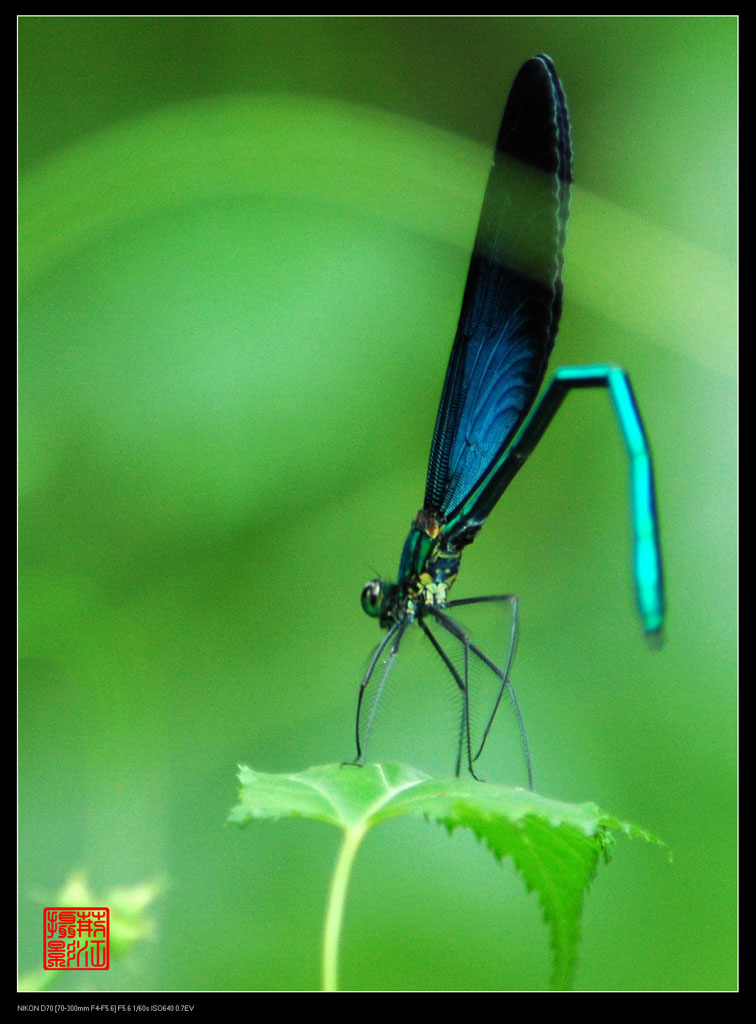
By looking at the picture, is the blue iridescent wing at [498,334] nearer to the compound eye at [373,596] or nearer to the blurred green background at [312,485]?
the compound eye at [373,596]

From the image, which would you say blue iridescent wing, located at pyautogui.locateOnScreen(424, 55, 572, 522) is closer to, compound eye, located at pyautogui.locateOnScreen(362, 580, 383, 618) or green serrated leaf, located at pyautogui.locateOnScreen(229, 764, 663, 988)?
compound eye, located at pyautogui.locateOnScreen(362, 580, 383, 618)

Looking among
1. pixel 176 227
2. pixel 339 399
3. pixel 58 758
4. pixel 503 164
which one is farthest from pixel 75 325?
pixel 503 164

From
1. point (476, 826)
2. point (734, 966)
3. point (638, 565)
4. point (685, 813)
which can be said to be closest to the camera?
point (476, 826)

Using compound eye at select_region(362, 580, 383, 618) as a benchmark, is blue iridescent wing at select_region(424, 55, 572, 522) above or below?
above

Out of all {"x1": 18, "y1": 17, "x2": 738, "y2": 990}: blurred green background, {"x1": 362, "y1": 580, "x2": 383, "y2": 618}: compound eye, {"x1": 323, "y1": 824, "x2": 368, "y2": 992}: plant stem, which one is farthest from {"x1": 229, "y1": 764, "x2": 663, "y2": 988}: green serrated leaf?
{"x1": 18, "y1": 17, "x2": 738, "y2": 990}: blurred green background

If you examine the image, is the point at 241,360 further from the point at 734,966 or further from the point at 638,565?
the point at 734,966

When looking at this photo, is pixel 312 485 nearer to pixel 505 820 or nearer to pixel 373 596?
pixel 373 596

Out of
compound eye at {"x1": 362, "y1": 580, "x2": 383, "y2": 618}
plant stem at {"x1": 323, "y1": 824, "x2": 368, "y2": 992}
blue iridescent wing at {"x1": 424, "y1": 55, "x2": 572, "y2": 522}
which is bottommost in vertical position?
plant stem at {"x1": 323, "y1": 824, "x2": 368, "y2": 992}
